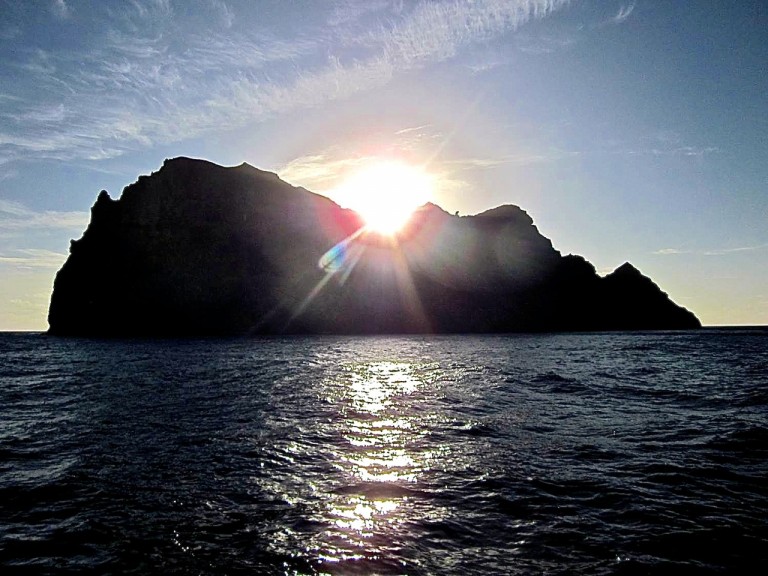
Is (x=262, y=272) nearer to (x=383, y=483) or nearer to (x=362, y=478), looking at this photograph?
(x=362, y=478)

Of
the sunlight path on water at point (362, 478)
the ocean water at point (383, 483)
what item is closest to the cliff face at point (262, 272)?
the ocean water at point (383, 483)

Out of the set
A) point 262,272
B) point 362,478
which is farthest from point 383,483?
point 262,272

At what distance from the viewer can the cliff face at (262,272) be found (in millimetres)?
112625

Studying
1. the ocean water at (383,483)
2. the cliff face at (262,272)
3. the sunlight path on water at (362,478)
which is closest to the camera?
the ocean water at (383,483)

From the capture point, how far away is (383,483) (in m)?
11.0

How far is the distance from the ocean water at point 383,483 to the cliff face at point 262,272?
A: 92.3 meters

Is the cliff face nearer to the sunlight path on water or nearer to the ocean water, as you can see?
the ocean water

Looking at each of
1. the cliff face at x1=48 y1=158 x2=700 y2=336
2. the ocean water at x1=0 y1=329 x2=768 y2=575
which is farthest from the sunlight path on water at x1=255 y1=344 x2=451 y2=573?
the cliff face at x1=48 y1=158 x2=700 y2=336

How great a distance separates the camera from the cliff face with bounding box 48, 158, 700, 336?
112625 millimetres

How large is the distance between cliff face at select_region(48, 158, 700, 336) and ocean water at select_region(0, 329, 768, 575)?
92.3 metres

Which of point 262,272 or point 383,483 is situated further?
point 262,272

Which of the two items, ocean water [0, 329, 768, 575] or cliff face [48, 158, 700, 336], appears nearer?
ocean water [0, 329, 768, 575]

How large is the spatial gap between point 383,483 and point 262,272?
11263 centimetres

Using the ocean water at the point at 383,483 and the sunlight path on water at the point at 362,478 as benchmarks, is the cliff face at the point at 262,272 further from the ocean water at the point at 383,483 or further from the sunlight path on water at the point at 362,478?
the sunlight path on water at the point at 362,478
